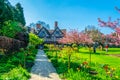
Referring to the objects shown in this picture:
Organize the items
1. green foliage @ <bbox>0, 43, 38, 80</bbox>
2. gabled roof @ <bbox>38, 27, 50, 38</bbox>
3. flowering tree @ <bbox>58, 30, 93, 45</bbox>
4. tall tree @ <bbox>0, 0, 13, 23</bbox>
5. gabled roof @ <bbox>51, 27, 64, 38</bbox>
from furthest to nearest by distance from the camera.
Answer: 1. gabled roof @ <bbox>51, 27, 64, 38</bbox>
2. gabled roof @ <bbox>38, 27, 50, 38</bbox>
3. flowering tree @ <bbox>58, 30, 93, 45</bbox>
4. tall tree @ <bbox>0, 0, 13, 23</bbox>
5. green foliage @ <bbox>0, 43, 38, 80</bbox>

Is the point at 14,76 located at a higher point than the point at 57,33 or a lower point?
lower

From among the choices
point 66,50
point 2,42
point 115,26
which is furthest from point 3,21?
point 115,26

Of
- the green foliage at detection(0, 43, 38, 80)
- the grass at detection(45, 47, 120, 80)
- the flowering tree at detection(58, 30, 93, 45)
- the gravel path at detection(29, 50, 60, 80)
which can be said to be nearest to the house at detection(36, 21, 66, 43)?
the flowering tree at detection(58, 30, 93, 45)

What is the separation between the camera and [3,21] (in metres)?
38.6

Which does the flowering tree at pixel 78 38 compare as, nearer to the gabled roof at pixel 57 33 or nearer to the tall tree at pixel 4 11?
the tall tree at pixel 4 11

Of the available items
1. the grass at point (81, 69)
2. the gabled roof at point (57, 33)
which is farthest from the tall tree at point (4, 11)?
the gabled roof at point (57, 33)

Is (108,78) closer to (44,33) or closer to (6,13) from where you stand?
(6,13)

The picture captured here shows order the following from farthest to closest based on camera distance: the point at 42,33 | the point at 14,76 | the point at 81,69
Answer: the point at 42,33
the point at 81,69
the point at 14,76

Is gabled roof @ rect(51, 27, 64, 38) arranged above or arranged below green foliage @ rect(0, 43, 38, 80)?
above

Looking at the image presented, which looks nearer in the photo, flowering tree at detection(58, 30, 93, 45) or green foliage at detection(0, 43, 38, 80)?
green foliage at detection(0, 43, 38, 80)

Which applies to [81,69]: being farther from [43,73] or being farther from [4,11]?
[4,11]

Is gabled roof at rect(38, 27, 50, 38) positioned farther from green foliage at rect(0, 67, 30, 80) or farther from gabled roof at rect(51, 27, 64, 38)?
green foliage at rect(0, 67, 30, 80)

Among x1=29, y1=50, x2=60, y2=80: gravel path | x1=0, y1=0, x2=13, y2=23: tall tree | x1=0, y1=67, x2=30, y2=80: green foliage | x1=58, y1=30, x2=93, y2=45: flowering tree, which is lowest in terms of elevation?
x1=29, y1=50, x2=60, y2=80: gravel path

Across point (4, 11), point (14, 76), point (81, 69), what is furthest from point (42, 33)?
point (14, 76)
